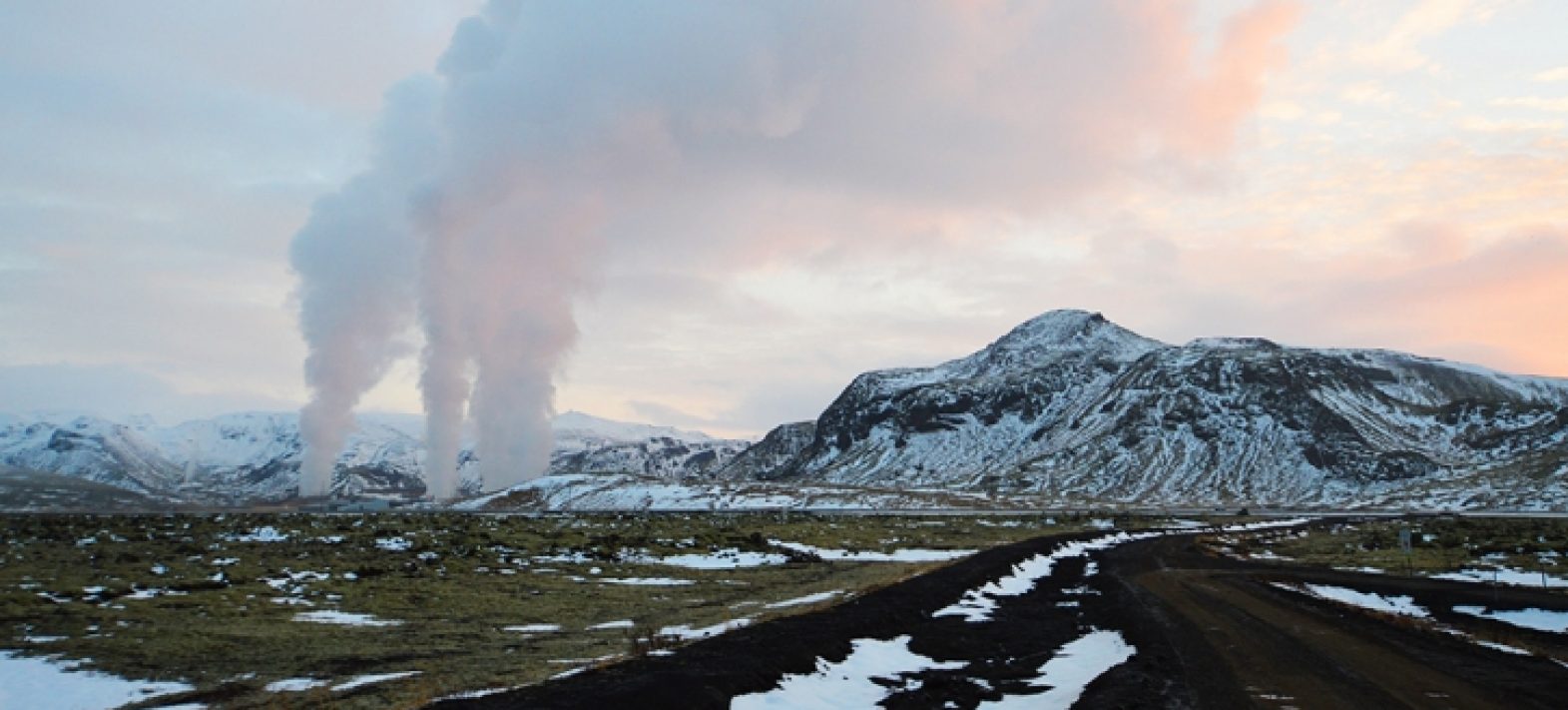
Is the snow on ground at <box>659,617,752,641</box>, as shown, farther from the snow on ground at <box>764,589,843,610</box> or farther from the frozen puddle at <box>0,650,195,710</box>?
the frozen puddle at <box>0,650,195,710</box>

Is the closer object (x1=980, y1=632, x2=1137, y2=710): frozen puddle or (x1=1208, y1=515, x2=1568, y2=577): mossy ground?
(x1=980, y1=632, x2=1137, y2=710): frozen puddle

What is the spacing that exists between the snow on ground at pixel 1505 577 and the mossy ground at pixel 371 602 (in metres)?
24.7

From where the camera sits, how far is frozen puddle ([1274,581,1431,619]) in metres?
31.0

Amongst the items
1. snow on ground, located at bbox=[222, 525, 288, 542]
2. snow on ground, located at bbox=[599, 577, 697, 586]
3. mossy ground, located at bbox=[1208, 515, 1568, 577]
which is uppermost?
snow on ground, located at bbox=[222, 525, 288, 542]

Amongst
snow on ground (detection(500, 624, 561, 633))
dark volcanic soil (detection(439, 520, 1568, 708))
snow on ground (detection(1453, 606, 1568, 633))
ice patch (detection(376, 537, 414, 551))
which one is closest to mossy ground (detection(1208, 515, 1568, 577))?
dark volcanic soil (detection(439, 520, 1568, 708))

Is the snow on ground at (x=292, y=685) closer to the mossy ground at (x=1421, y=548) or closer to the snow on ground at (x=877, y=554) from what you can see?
the snow on ground at (x=877, y=554)

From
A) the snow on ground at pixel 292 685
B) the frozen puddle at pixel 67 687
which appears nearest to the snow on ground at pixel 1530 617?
the snow on ground at pixel 292 685

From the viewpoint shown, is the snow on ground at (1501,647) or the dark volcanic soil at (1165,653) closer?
the dark volcanic soil at (1165,653)

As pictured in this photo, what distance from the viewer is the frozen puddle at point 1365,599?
102 feet

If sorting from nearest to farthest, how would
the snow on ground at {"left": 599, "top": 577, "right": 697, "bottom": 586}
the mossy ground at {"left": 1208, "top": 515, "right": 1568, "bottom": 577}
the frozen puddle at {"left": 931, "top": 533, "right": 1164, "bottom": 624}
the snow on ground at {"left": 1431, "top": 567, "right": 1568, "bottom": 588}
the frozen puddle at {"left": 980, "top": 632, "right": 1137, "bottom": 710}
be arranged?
the frozen puddle at {"left": 980, "top": 632, "right": 1137, "bottom": 710}, the frozen puddle at {"left": 931, "top": 533, "right": 1164, "bottom": 624}, the snow on ground at {"left": 1431, "top": 567, "right": 1568, "bottom": 588}, the snow on ground at {"left": 599, "top": 577, "right": 697, "bottom": 586}, the mossy ground at {"left": 1208, "top": 515, "right": 1568, "bottom": 577}

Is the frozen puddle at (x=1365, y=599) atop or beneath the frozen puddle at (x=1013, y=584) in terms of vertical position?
beneath

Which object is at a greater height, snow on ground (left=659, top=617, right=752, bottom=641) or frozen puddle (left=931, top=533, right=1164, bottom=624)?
snow on ground (left=659, top=617, right=752, bottom=641)

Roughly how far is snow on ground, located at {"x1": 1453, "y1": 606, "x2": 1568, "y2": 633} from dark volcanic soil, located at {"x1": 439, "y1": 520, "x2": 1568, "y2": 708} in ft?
2.52

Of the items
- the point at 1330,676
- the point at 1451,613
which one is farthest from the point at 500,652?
the point at 1451,613
